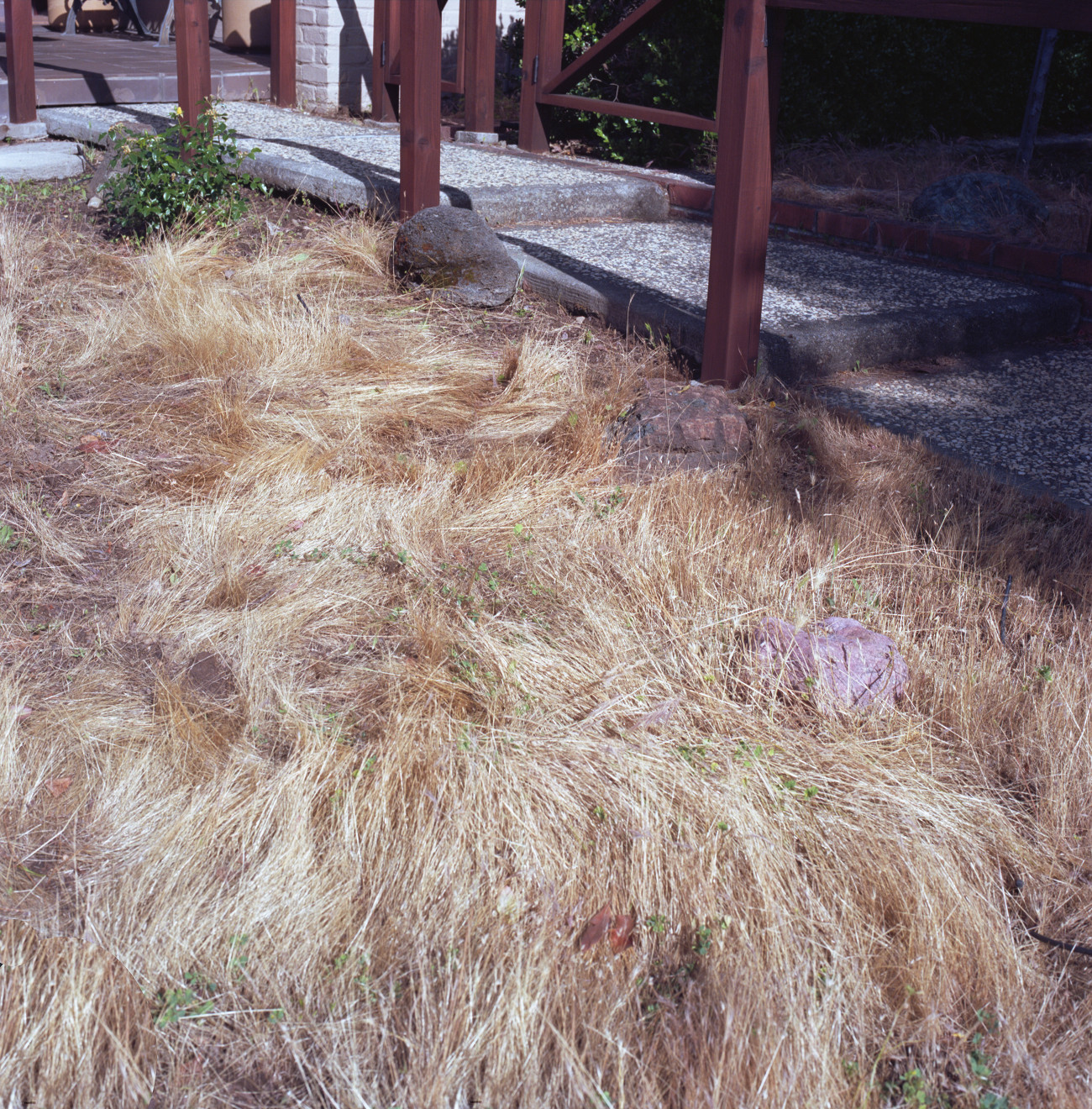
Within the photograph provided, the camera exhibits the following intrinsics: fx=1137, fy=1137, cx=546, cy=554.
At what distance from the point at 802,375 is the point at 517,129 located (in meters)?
4.70

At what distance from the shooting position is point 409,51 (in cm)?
477

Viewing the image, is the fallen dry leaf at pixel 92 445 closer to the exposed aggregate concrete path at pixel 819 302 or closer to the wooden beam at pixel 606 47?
the exposed aggregate concrete path at pixel 819 302

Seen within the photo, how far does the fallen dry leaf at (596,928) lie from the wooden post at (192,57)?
5079 millimetres

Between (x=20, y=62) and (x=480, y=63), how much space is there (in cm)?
272

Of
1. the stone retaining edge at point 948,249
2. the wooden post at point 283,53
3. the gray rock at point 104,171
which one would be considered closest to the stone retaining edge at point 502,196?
the gray rock at point 104,171

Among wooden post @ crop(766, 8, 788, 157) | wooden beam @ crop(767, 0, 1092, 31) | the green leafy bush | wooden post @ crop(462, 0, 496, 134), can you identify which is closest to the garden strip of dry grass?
wooden post @ crop(766, 8, 788, 157)

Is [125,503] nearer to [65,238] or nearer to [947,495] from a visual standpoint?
[947,495]

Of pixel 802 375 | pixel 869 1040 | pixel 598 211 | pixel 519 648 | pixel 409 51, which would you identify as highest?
pixel 409 51

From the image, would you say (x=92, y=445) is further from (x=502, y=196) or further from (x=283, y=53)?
(x=283, y=53)

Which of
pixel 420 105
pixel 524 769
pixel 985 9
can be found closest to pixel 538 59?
pixel 420 105

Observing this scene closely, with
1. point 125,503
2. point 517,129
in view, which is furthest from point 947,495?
point 517,129

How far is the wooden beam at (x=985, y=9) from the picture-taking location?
106 inches

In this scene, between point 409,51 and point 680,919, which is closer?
point 680,919

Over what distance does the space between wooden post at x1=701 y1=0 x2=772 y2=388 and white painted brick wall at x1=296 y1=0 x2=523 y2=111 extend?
5.69 metres
